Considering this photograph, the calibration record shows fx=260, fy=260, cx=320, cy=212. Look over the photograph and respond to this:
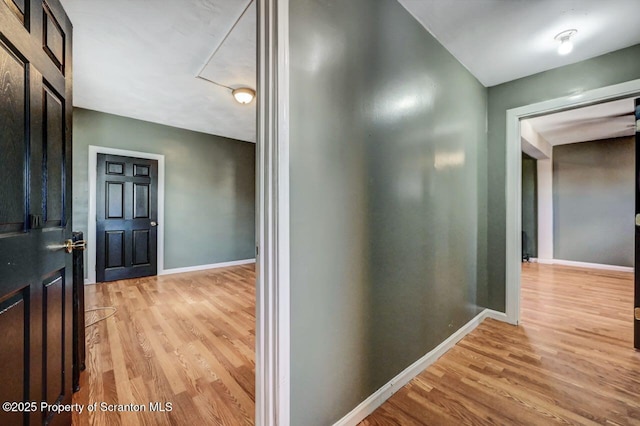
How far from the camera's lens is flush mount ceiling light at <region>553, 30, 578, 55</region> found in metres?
1.90

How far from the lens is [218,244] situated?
505 cm

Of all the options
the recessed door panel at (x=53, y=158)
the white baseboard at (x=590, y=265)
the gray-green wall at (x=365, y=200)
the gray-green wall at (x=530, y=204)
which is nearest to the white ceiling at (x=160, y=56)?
the gray-green wall at (x=365, y=200)

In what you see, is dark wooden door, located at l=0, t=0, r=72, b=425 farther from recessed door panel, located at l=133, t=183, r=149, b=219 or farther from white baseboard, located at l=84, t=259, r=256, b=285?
white baseboard, located at l=84, t=259, r=256, b=285

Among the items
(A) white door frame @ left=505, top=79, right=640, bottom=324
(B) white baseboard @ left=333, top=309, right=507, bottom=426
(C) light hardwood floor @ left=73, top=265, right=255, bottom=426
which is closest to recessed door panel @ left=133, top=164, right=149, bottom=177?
(C) light hardwood floor @ left=73, top=265, right=255, bottom=426

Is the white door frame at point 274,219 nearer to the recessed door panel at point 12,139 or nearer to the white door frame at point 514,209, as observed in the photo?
the recessed door panel at point 12,139

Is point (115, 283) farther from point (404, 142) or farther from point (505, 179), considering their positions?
point (505, 179)

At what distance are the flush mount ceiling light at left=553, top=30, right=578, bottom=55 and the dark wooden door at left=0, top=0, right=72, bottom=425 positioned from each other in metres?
3.03

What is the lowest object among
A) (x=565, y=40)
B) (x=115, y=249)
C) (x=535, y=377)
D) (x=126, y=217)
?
(x=535, y=377)

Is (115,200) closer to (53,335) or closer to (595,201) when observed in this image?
(53,335)

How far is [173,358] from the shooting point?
6.25 feet

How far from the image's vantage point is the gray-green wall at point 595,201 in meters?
4.69

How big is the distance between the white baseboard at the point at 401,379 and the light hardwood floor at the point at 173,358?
55cm

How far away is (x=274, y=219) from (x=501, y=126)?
2.70m

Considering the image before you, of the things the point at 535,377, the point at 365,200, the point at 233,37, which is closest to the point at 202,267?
the point at 233,37
